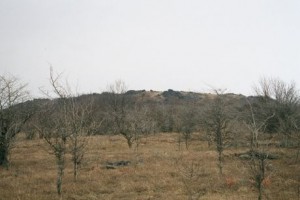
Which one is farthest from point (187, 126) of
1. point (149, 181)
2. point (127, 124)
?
point (149, 181)

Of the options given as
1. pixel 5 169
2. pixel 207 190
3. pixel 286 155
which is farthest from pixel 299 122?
pixel 5 169

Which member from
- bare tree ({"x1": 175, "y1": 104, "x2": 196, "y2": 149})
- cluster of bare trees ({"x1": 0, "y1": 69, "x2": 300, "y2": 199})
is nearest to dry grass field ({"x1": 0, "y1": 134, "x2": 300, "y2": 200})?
cluster of bare trees ({"x1": 0, "y1": 69, "x2": 300, "y2": 199})

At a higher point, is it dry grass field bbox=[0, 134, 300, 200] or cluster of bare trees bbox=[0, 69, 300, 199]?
cluster of bare trees bbox=[0, 69, 300, 199]

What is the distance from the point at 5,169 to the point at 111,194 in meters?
11.9

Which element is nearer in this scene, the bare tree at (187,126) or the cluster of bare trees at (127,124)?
the cluster of bare trees at (127,124)

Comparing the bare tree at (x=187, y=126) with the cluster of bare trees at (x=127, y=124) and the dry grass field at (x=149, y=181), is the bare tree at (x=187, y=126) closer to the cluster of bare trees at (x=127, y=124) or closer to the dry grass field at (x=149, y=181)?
the cluster of bare trees at (x=127, y=124)

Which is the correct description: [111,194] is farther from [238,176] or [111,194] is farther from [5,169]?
[5,169]

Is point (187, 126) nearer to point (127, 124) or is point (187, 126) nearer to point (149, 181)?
point (127, 124)

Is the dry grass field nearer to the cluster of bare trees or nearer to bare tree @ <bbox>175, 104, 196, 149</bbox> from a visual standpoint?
the cluster of bare trees

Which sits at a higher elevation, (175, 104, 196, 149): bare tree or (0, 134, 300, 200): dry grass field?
(175, 104, 196, 149): bare tree

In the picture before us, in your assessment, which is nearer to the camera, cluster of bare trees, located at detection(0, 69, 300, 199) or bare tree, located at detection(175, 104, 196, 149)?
cluster of bare trees, located at detection(0, 69, 300, 199)

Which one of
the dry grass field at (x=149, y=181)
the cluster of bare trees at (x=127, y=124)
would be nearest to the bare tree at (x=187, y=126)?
the cluster of bare trees at (x=127, y=124)

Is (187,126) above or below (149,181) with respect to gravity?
above

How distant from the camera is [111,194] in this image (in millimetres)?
16031
